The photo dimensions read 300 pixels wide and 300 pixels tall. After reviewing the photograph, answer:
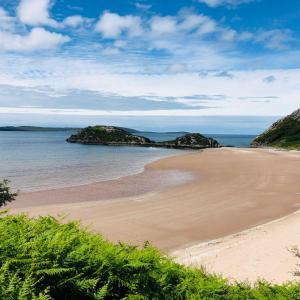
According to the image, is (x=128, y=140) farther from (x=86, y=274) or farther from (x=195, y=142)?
(x=86, y=274)

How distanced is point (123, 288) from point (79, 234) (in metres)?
1.16

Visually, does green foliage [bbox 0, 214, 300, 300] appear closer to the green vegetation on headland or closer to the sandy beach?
the sandy beach

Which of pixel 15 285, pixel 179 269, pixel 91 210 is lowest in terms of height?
pixel 91 210

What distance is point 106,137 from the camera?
14088 cm

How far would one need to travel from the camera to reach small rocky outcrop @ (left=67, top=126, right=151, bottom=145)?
133 metres

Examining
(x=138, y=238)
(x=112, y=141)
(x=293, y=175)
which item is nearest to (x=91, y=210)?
(x=138, y=238)

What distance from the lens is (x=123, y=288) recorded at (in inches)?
195

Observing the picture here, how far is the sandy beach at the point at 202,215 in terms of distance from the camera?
48.2 ft

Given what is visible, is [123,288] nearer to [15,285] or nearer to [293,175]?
[15,285]

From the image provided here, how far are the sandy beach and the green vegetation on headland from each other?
71.3 metres

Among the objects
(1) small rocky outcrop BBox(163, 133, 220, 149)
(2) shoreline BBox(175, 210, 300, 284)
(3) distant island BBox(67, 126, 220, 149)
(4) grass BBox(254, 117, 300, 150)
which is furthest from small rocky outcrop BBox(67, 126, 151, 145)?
(2) shoreline BBox(175, 210, 300, 284)

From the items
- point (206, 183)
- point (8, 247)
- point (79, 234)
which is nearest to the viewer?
point (8, 247)

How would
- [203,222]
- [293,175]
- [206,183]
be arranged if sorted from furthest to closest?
[293,175] < [206,183] < [203,222]

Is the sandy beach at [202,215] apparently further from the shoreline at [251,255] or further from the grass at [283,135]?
the grass at [283,135]
